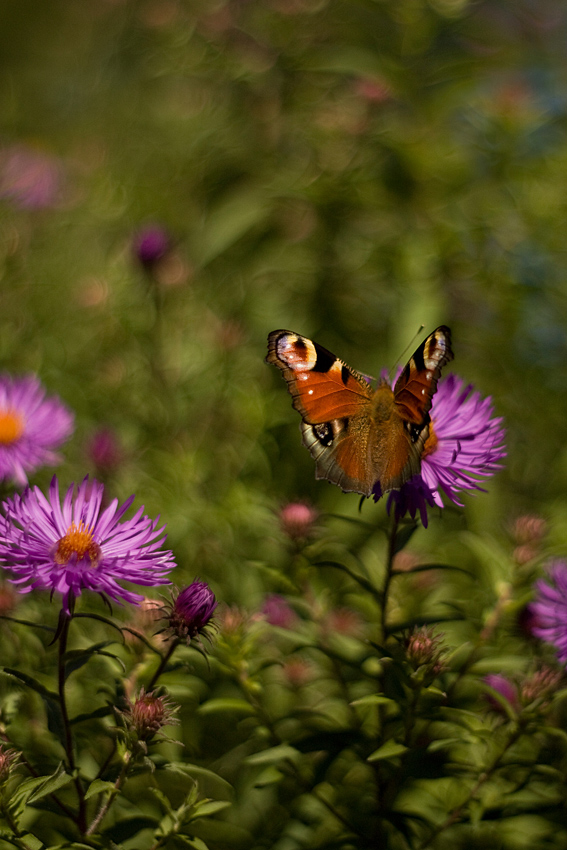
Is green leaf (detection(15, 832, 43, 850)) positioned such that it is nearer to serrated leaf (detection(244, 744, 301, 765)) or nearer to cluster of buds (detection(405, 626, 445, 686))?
serrated leaf (detection(244, 744, 301, 765))

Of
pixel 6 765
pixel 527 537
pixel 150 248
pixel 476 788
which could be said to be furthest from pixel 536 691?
pixel 150 248

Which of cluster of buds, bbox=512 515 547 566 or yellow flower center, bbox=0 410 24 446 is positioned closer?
cluster of buds, bbox=512 515 547 566

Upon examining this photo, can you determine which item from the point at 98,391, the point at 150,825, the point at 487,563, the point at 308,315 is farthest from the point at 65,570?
the point at 308,315

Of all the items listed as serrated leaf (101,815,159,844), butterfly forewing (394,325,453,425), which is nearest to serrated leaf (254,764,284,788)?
serrated leaf (101,815,159,844)

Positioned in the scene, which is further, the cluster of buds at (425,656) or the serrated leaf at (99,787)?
the cluster of buds at (425,656)

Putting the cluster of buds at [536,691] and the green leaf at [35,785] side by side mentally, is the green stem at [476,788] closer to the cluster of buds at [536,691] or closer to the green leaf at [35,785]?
the cluster of buds at [536,691]

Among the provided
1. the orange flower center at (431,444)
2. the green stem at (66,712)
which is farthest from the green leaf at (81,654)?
the orange flower center at (431,444)

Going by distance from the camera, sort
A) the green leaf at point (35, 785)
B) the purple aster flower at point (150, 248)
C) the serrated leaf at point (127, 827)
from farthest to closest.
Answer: the purple aster flower at point (150, 248), the serrated leaf at point (127, 827), the green leaf at point (35, 785)
